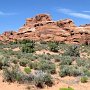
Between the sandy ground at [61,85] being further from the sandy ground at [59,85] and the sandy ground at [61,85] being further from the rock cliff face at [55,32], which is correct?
the rock cliff face at [55,32]

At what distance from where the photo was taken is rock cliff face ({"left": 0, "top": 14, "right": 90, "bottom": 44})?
76.0 m

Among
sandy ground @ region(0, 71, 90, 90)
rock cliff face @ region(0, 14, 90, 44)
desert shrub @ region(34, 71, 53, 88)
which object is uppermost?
rock cliff face @ region(0, 14, 90, 44)

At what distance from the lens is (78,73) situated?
1916 centimetres

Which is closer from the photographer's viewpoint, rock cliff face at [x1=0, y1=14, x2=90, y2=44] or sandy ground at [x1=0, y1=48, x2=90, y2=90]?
sandy ground at [x1=0, y1=48, x2=90, y2=90]

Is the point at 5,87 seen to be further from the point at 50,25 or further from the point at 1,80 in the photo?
the point at 50,25

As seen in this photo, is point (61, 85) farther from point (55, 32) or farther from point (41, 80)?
point (55, 32)

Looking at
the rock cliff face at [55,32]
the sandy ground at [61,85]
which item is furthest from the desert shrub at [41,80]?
the rock cliff face at [55,32]

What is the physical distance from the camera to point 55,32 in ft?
257

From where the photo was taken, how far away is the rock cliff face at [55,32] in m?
76.0

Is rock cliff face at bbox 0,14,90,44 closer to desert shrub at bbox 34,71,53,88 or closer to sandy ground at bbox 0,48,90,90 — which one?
sandy ground at bbox 0,48,90,90

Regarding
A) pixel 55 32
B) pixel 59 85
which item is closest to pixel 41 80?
pixel 59 85

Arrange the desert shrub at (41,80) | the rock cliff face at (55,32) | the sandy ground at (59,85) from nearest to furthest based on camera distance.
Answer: the sandy ground at (59,85) → the desert shrub at (41,80) → the rock cliff face at (55,32)

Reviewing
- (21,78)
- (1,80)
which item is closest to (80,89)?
(21,78)

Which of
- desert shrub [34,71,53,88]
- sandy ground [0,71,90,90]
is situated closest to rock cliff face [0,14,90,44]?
sandy ground [0,71,90,90]
